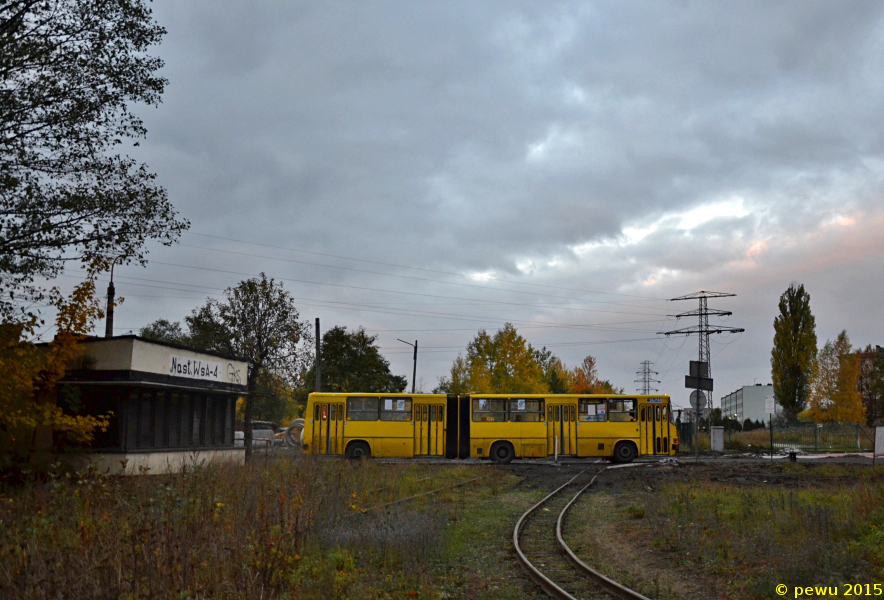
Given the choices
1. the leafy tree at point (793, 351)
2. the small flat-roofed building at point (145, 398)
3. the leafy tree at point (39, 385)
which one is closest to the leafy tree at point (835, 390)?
the leafy tree at point (793, 351)

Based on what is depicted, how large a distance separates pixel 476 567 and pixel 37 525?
218 inches

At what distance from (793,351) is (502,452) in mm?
43885

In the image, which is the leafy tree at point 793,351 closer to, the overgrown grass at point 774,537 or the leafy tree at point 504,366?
the leafy tree at point 504,366

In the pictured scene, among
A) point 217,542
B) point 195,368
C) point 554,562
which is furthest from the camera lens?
point 195,368

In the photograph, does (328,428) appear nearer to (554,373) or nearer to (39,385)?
(39,385)

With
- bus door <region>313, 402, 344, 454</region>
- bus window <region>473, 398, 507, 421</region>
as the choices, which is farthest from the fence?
→ bus door <region>313, 402, 344, 454</region>

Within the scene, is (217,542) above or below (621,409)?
below

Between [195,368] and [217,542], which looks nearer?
[217,542]

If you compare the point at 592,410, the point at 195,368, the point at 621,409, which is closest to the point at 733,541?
the point at 195,368

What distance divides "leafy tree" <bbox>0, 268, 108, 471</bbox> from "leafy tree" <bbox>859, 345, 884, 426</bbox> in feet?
248

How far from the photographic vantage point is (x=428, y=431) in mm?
31891

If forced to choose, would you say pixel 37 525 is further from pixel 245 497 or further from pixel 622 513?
pixel 622 513

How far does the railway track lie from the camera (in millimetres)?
8859

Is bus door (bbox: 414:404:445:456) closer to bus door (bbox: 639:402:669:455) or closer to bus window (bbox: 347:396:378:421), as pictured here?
bus window (bbox: 347:396:378:421)
